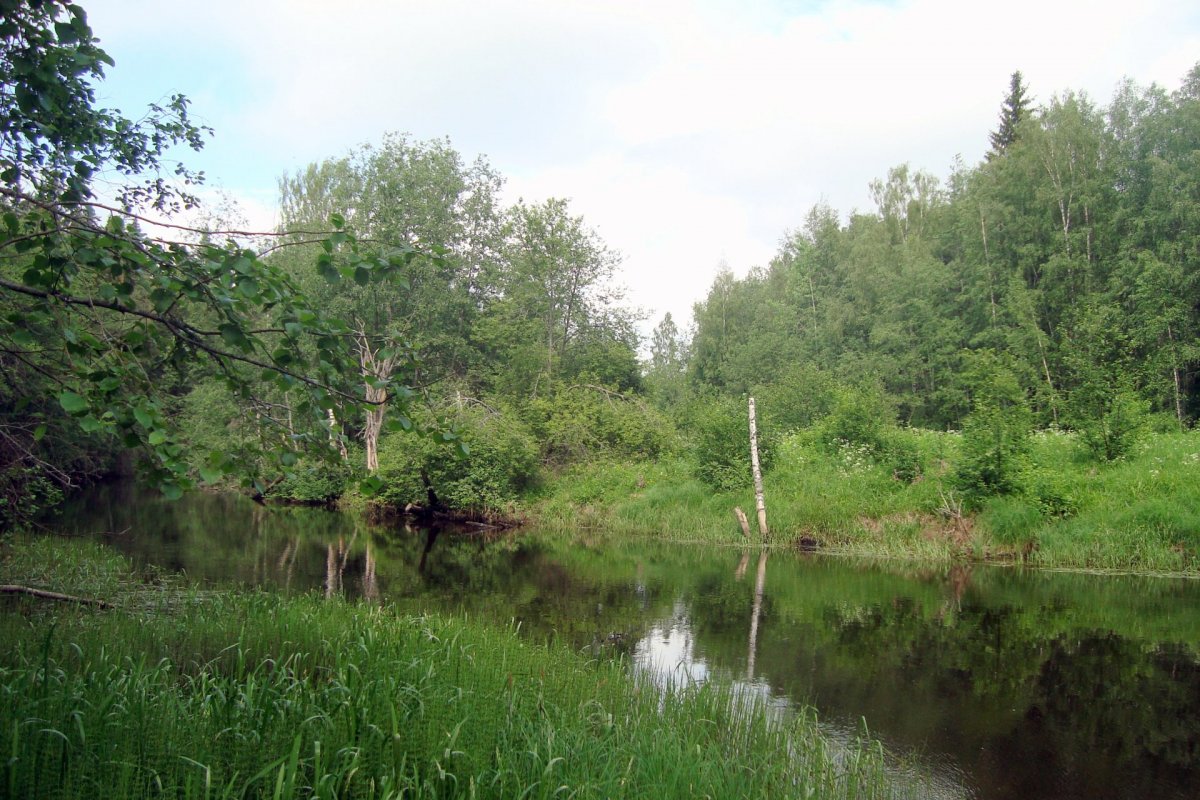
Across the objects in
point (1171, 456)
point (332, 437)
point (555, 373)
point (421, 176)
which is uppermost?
point (421, 176)

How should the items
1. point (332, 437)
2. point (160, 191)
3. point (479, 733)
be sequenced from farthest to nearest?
1. point (160, 191)
2. point (479, 733)
3. point (332, 437)

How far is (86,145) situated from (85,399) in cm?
623

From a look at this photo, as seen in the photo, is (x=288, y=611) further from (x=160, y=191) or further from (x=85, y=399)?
(x=85, y=399)

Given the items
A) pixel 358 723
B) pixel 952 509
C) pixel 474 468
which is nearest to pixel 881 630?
pixel 952 509

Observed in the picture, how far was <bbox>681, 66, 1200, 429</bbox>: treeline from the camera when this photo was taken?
28.3m

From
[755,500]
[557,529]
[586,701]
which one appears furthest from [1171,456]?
[586,701]

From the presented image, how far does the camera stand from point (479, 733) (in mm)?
4789

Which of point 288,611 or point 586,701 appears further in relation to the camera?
point 288,611

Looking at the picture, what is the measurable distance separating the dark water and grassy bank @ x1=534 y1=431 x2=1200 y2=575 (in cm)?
121

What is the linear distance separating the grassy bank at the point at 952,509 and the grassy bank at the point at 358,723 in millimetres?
12474

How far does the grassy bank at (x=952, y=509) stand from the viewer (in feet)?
56.5

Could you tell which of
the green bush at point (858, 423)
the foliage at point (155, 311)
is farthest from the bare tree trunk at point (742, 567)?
the foliage at point (155, 311)

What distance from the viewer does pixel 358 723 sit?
4742mm

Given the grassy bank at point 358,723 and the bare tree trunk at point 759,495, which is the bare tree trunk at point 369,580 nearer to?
the grassy bank at point 358,723
